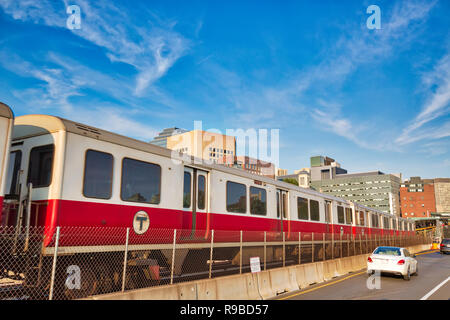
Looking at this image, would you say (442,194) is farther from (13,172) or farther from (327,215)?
(13,172)

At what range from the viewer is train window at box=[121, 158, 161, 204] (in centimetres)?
911

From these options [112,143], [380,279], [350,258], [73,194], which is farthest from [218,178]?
[350,258]

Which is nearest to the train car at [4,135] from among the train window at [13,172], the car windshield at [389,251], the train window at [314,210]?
the train window at [13,172]

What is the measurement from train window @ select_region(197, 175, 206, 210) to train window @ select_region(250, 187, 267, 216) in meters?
2.91

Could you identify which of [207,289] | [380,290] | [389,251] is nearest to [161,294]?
[207,289]

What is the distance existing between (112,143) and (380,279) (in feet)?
37.6

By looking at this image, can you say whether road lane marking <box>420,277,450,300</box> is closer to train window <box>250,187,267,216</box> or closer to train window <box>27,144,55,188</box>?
train window <box>250,187,267,216</box>

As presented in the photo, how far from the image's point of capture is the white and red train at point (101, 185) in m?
7.69

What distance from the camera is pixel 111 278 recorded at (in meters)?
8.42

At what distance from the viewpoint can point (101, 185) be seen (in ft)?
27.9

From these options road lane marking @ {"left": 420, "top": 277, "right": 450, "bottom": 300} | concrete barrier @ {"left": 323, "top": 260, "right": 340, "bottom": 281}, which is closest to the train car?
road lane marking @ {"left": 420, "top": 277, "right": 450, "bottom": 300}

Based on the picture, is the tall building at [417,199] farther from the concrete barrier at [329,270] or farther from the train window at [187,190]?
the train window at [187,190]

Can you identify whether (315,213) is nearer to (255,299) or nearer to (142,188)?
(255,299)
